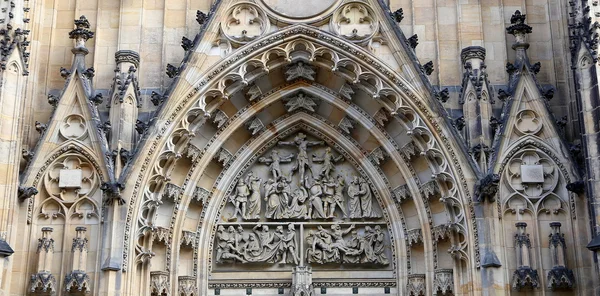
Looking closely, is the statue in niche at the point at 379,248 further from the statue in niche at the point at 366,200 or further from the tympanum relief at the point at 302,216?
the statue in niche at the point at 366,200

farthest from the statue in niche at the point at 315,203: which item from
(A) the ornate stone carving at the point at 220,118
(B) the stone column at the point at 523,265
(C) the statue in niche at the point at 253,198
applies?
(B) the stone column at the point at 523,265

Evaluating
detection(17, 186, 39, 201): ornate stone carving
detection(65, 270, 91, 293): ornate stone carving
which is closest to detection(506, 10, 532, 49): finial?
detection(65, 270, 91, 293): ornate stone carving

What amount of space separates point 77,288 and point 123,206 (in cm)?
140

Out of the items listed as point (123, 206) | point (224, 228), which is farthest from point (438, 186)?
point (123, 206)

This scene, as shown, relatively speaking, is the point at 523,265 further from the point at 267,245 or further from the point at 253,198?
the point at 253,198

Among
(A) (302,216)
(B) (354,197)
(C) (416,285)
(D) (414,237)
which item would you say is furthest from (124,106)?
(C) (416,285)

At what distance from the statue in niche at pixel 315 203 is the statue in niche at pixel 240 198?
1.07 m

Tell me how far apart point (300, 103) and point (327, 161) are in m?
1.10

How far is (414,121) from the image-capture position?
600 inches

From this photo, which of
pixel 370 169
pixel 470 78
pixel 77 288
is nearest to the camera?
pixel 77 288

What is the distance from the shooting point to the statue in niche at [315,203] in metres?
15.9

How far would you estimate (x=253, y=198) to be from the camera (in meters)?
16.1

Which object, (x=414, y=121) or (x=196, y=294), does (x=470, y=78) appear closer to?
(x=414, y=121)

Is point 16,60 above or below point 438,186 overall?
above
